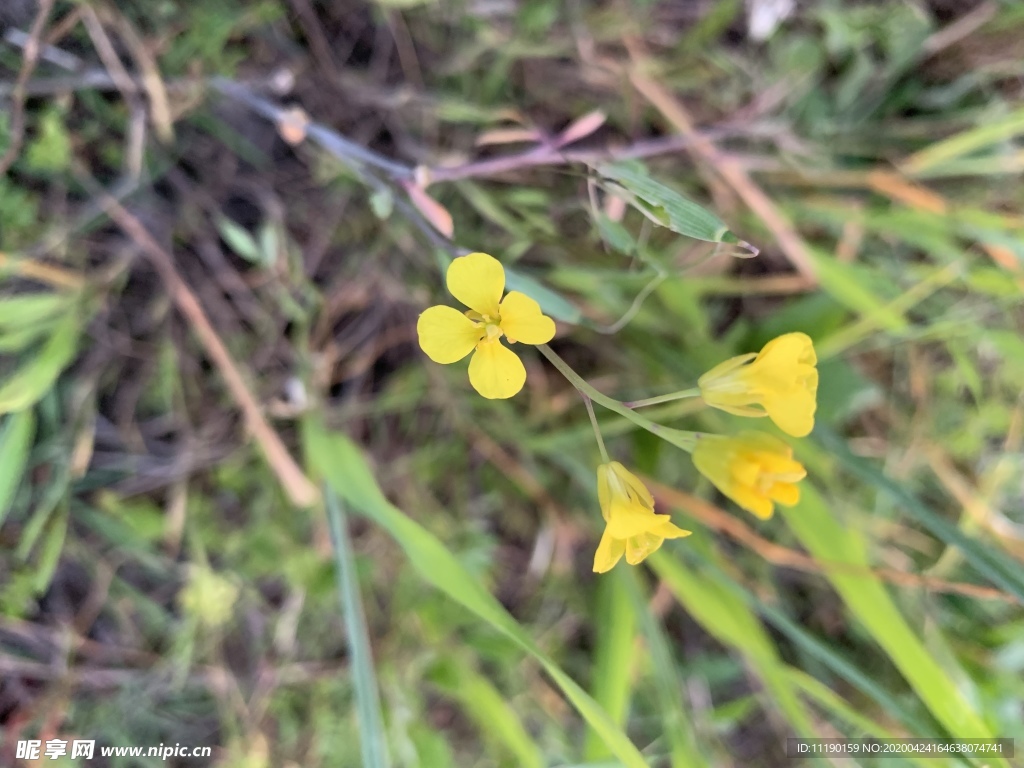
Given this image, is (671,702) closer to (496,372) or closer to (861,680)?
(861,680)

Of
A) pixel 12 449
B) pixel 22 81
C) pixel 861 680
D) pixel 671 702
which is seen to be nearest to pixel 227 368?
pixel 12 449

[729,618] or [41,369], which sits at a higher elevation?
[41,369]

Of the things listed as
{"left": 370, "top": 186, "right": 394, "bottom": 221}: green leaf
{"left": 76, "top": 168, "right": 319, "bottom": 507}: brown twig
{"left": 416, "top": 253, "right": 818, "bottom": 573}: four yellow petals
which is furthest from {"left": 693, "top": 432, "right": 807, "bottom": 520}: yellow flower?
{"left": 76, "top": 168, "right": 319, "bottom": 507}: brown twig

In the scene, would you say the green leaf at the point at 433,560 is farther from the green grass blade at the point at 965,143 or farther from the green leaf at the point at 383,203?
the green grass blade at the point at 965,143

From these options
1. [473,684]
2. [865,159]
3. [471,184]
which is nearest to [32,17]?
[471,184]

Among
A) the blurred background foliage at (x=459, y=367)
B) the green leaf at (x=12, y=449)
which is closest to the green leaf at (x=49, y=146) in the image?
the blurred background foliage at (x=459, y=367)
